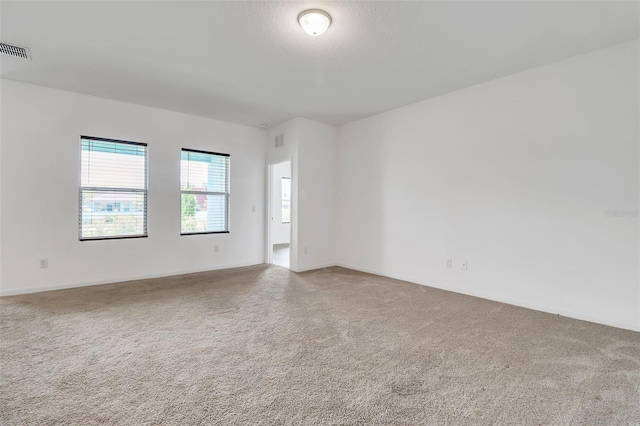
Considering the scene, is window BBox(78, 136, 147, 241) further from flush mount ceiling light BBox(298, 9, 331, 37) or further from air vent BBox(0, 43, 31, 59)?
flush mount ceiling light BBox(298, 9, 331, 37)

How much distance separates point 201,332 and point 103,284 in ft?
8.48

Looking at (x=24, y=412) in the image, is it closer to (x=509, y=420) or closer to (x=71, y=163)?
(x=509, y=420)

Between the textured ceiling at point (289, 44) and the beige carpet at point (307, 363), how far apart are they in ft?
8.84

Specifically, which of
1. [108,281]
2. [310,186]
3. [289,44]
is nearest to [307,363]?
[289,44]

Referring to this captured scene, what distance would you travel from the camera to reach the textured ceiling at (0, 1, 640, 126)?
2.45m

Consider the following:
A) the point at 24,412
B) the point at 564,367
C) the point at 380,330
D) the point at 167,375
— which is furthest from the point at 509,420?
the point at 24,412

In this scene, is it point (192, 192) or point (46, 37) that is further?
point (192, 192)

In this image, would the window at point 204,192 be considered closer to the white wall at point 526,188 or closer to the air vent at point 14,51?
the air vent at point 14,51

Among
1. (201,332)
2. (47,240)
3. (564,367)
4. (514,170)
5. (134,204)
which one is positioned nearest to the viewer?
(564,367)

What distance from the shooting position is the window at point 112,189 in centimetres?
434

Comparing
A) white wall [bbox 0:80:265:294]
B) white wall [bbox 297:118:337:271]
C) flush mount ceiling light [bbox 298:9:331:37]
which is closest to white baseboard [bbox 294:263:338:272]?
white wall [bbox 297:118:337:271]

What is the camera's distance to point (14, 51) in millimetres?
3076

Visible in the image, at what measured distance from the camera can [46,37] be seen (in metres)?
2.84

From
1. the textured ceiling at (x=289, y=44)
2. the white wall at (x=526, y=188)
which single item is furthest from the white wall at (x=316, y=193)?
the textured ceiling at (x=289, y=44)
